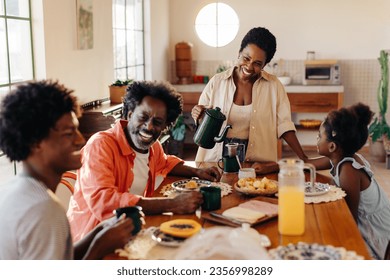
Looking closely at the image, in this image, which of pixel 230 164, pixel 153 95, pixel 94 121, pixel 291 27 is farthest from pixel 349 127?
pixel 291 27

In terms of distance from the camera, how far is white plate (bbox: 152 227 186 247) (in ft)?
5.19

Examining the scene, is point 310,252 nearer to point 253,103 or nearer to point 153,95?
point 153,95

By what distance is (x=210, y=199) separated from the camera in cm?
194

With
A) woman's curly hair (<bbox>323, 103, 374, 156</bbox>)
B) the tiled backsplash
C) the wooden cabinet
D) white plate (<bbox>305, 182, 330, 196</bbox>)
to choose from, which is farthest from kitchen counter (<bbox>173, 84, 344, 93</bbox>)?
white plate (<bbox>305, 182, 330, 196</bbox>)

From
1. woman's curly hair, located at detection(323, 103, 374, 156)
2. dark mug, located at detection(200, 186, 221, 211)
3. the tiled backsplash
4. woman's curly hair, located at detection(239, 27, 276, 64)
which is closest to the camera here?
Answer: dark mug, located at detection(200, 186, 221, 211)

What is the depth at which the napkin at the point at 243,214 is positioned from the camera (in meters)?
1.81

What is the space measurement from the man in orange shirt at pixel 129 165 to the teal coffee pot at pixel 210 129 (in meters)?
0.26

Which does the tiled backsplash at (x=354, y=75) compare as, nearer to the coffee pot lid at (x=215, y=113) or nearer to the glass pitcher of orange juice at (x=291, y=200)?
the coffee pot lid at (x=215, y=113)

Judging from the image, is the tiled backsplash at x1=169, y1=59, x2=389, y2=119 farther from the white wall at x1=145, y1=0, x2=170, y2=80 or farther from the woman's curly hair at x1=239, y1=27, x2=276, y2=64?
the woman's curly hair at x1=239, y1=27, x2=276, y2=64

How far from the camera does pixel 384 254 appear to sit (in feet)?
7.20

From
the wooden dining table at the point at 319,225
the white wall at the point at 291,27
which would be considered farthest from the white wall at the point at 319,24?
the wooden dining table at the point at 319,225

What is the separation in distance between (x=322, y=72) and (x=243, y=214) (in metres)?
4.93

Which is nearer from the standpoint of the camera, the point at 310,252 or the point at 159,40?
the point at 310,252

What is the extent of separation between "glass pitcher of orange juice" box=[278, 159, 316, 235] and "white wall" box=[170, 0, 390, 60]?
5214mm
